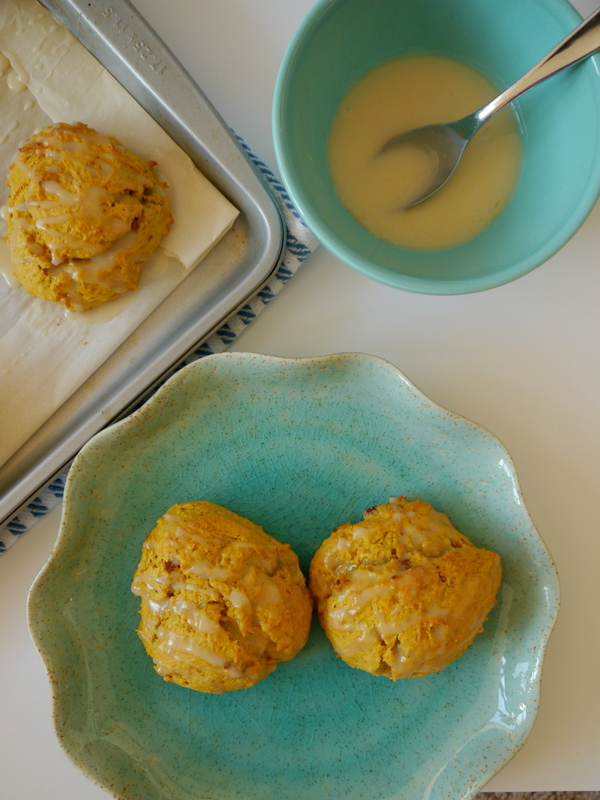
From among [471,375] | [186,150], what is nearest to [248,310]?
[186,150]

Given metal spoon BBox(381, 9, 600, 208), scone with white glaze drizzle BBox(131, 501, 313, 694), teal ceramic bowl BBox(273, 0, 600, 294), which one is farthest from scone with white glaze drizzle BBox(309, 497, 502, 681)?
metal spoon BBox(381, 9, 600, 208)

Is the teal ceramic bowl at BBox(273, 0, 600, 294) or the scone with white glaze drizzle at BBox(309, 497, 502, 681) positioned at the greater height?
the teal ceramic bowl at BBox(273, 0, 600, 294)

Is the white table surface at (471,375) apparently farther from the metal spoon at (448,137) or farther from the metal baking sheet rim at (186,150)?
the metal spoon at (448,137)

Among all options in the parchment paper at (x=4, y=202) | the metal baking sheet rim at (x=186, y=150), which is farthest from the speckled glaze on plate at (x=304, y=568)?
the parchment paper at (x=4, y=202)

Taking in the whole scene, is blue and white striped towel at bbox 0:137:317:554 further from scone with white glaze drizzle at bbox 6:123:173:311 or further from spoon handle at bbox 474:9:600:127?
spoon handle at bbox 474:9:600:127

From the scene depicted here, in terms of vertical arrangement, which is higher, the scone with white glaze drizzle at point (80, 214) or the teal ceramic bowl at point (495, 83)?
the scone with white glaze drizzle at point (80, 214)

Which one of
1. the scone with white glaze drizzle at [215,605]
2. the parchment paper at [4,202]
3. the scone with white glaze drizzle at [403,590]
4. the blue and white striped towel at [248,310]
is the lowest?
the scone with white glaze drizzle at [403,590]

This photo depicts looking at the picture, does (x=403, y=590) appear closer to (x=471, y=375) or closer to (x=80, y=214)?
(x=471, y=375)
